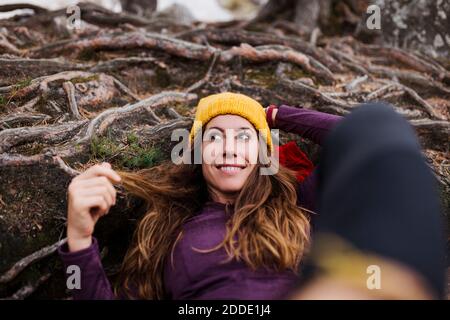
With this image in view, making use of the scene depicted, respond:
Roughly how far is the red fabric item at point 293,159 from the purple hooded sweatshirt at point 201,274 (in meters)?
0.98

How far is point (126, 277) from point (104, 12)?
480 centimetres

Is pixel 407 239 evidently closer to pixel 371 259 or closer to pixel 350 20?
pixel 371 259

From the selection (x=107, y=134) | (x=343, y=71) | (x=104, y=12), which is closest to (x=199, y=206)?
(x=107, y=134)

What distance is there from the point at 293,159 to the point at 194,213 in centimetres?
104

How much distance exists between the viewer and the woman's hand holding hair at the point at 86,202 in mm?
2166

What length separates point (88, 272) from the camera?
7.42 ft

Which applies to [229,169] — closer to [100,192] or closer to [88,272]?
[100,192]

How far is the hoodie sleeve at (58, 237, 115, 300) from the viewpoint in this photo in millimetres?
2246

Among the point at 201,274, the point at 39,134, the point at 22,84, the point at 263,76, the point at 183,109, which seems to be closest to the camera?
the point at 201,274

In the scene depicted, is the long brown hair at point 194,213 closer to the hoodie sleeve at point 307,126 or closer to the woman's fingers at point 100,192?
the hoodie sleeve at point 307,126

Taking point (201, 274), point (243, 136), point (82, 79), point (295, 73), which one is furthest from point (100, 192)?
point (295, 73)

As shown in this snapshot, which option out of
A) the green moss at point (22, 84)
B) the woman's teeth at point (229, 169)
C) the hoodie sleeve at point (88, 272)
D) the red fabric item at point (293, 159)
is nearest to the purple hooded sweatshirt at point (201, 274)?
the hoodie sleeve at point (88, 272)

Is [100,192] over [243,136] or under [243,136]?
under

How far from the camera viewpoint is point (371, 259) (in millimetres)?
1493
